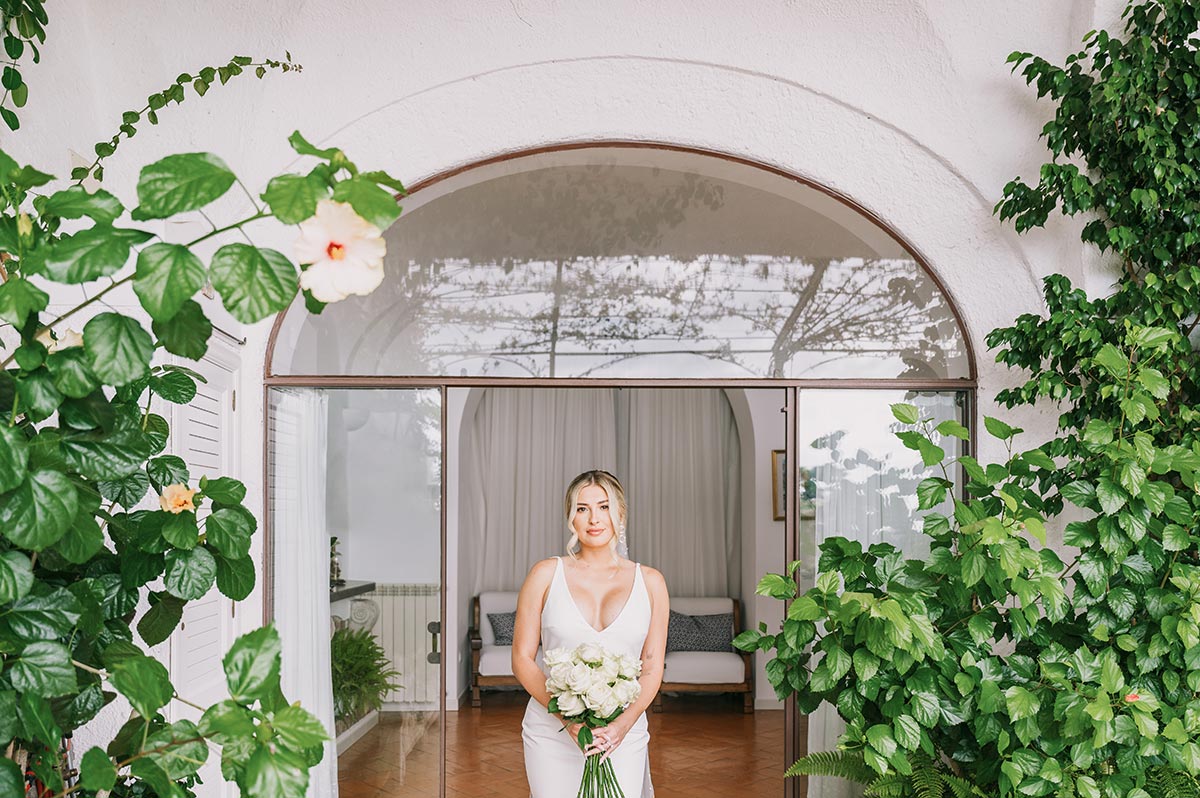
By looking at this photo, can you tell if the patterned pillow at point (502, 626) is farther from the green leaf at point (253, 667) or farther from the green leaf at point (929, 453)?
the green leaf at point (253, 667)

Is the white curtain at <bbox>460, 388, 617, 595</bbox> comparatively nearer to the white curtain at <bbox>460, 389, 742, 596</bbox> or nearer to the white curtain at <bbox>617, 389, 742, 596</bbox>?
the white curtain at <bbox>460, 389, 742, 596</bbox>

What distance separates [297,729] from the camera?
4.89 ft

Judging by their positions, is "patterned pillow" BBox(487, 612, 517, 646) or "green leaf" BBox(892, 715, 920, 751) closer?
"green leaf" BBox(892, 715, 920, 751)

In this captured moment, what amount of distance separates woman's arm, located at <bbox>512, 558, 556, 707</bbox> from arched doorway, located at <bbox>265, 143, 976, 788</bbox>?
1.24 metres

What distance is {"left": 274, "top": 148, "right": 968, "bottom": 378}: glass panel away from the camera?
510cm

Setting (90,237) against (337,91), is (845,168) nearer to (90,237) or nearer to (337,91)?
(337,91)

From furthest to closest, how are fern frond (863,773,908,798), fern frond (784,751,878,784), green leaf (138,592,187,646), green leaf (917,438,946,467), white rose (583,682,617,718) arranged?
1. fern frond (784,751,878,784)
2. fern frond (863,773,908,798)
3. green leaf (917,438,946,467)
4. white rose (583,682,617,718)
5. green leaf (138,592,187,646)

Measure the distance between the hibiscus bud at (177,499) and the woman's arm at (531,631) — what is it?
1.71 metres

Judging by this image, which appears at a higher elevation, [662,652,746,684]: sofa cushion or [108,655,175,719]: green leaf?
[108,655,175,719]: green leaf

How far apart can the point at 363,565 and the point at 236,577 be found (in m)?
2.98

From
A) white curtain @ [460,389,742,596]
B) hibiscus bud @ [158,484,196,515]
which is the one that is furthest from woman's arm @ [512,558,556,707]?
white curtain @ [460,389,742,596]

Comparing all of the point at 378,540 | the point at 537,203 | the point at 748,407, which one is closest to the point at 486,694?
the point at 748,407

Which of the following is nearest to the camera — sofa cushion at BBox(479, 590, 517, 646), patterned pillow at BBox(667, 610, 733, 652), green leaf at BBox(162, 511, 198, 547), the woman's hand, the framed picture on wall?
green leaf at BBox(162, 511, 198, 547)

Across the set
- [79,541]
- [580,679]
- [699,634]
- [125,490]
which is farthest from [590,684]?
[699,634]
